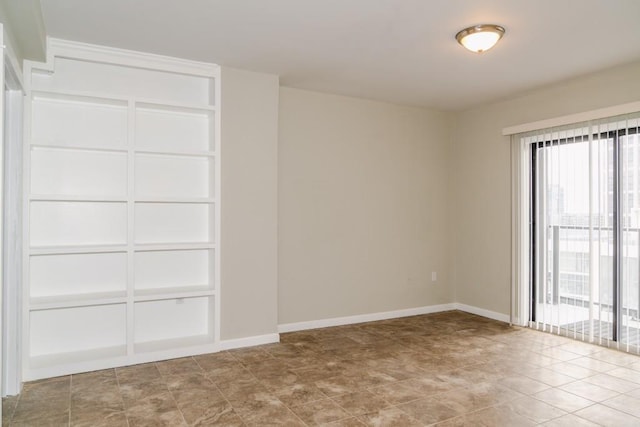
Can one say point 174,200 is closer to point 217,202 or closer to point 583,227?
point 217,202

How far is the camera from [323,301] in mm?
4883

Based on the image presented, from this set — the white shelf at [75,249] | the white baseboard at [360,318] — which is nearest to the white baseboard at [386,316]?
the white baseboard at [360,318]

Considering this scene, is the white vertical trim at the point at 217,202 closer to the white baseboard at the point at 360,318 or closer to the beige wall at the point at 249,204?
the beige wall at the point at 249,204

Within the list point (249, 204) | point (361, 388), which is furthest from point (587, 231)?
point (249, 204)

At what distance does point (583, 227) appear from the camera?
13.9 feet

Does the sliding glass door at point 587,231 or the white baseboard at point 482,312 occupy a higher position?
the sliding glass door at point 587,231

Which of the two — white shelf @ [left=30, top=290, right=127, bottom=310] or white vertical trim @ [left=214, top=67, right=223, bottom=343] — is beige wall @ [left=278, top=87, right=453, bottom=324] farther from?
white shelf @ [left=30, top=290, right=127, bottom=310]

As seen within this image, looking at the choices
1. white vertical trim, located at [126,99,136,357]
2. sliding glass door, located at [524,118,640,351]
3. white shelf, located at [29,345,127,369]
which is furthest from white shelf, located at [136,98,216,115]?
sliding glass door, located at [524,118,640,351]

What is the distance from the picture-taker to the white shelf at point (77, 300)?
334 centimetres

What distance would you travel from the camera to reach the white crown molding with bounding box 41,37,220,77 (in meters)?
3.44

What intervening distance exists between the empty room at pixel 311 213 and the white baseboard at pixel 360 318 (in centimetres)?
3

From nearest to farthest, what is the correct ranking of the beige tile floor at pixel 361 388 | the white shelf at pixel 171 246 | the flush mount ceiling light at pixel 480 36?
1. the beige tile floor at pixel 361 388
2. the flush mount ceiling light at pixel 480 36
3. the white shelf at pixel 171 246

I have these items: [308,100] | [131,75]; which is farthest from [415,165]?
[131,75]

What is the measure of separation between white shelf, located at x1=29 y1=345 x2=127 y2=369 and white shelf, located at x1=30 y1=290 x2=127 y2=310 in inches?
16.9
